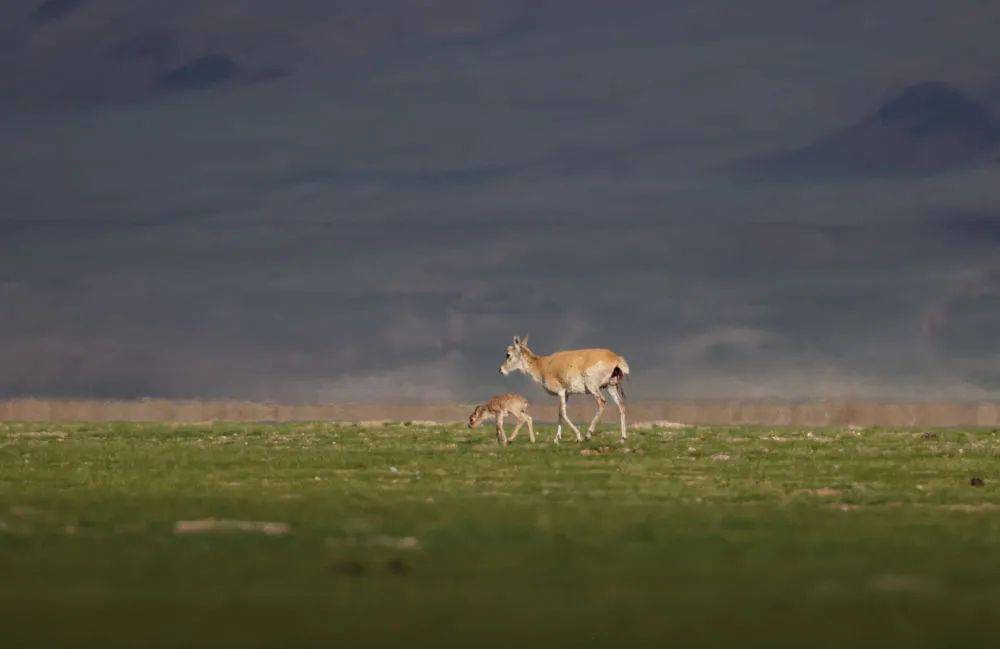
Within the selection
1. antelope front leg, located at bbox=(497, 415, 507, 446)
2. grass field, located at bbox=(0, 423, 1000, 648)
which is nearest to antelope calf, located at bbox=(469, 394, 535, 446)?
antelope front leg, located at bbox=(497, 415, 507, 446)

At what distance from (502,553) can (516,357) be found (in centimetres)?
4055

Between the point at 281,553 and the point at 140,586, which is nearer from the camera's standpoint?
the point at 140,586

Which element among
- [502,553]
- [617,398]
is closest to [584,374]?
[617,398]

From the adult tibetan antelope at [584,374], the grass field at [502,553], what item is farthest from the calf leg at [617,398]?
the grass field at [502,553]

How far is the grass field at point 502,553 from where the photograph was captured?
13.1m

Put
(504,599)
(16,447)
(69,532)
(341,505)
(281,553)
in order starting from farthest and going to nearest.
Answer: (16,447) → (341,505) → (69,532) → (281,553) → (504,599)

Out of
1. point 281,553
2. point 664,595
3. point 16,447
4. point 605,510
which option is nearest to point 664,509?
point 605,510

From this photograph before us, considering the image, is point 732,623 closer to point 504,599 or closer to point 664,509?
point 504,599

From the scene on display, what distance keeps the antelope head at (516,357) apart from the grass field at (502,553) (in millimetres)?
18954

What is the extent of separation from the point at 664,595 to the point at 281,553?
546cm

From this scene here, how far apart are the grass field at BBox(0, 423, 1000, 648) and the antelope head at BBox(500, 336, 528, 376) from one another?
18954 mm

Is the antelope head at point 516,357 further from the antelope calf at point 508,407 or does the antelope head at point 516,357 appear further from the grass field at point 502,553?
the grass field at point 502,553

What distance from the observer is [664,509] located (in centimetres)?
2569

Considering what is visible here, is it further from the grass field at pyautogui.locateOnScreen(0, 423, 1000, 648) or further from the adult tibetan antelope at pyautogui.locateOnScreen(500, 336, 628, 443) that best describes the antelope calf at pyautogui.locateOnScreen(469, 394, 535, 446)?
the grass field at pyautogui.locateOnScreen(0, 423, 1000, 648)
